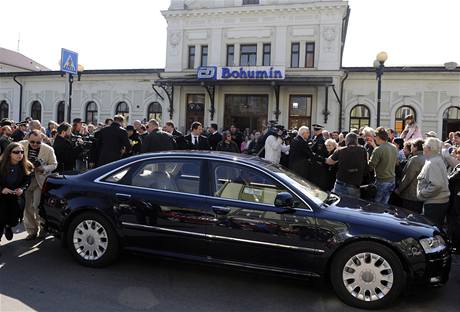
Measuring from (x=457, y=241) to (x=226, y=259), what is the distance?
3.33 m

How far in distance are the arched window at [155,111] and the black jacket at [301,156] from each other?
19.5 metres

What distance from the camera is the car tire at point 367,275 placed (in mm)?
4121

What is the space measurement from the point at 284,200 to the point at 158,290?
169 centimetres

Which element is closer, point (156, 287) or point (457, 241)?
point (156, 287)

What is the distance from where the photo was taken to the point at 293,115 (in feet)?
76.7

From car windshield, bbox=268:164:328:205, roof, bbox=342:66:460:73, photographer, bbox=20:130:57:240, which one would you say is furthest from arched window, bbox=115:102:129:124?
car windshield, bbox=268:164:328:205

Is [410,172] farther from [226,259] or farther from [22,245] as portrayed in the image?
[22,245]

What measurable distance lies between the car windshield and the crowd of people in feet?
5.99

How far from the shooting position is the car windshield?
466cm

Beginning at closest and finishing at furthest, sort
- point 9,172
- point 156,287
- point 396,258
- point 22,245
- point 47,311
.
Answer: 1. point 47,311
2. point 396,258
3. point 156,287
4. point 9,172
5. point 22,245

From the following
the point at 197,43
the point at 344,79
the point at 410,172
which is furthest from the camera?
the point at 197,43

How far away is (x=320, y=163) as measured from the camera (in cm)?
775

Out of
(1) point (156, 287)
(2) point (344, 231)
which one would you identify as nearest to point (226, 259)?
(1) point (156, 287)

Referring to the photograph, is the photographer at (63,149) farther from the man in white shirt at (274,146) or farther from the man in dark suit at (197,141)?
the man in white shirt at (274,146)
